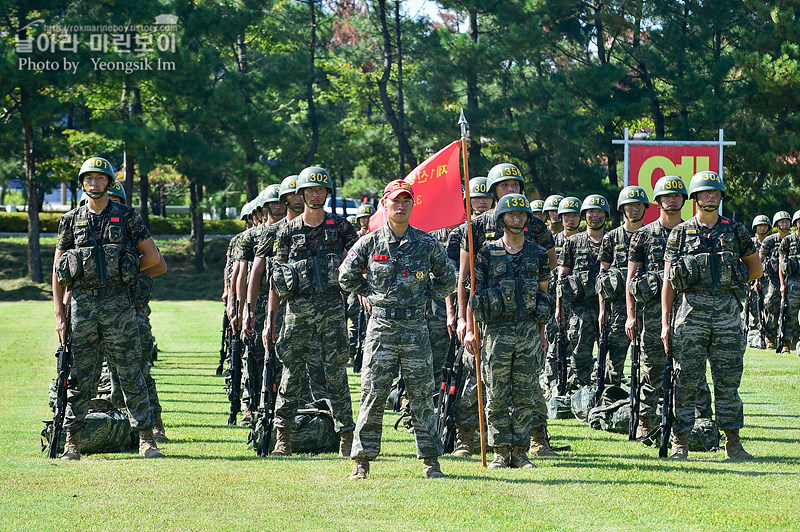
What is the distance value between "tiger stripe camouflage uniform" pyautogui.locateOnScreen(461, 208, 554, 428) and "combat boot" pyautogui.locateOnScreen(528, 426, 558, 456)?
9 centimetres

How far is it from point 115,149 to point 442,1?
13768 millimetres

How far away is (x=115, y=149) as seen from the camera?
39875mm

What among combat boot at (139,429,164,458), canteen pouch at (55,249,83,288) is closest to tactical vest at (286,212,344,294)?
canteen pouch at (55,249,83,288)

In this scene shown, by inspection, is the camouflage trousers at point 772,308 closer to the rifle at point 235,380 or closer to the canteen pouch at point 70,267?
the rifle at point 235,380

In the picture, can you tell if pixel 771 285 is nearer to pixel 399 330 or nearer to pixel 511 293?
pixel 511 293

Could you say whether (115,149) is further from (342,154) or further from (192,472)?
(192,472)

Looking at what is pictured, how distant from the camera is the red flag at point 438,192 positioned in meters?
9.87

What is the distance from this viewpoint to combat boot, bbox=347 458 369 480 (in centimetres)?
817

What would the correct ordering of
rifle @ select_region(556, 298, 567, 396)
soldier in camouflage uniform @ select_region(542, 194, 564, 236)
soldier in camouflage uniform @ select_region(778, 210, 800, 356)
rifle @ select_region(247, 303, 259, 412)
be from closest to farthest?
rifle @ select_region(247, 303, 259, 412) → rifle @ select_region(556, 298, 567, 396) → soldier in camouflage uniform @ select_region(542, 194, 564, 236) → soldier in camouflage uniform @ select_region(778, 210, 800, 356)

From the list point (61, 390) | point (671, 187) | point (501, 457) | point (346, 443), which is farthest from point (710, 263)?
→ point (61, 390)

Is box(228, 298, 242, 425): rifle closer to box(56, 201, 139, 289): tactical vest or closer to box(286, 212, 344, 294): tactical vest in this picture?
box(286, 212, 344, 294): tactical vest

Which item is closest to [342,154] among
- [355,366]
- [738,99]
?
[738,99]

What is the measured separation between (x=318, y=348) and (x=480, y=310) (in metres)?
1.64

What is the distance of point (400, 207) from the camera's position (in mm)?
8203
